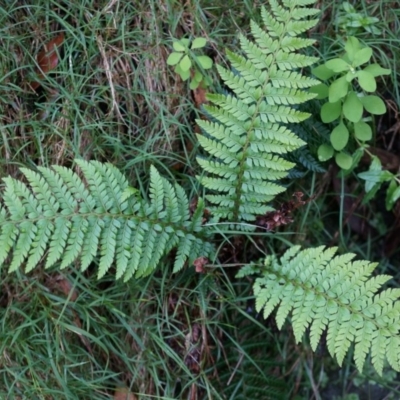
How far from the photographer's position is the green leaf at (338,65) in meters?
2.07

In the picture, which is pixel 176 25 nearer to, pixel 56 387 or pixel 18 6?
pixel 18 6

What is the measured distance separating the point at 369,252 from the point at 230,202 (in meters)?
0.89

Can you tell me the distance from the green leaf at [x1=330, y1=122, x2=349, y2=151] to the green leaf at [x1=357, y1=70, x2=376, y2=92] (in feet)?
0.55

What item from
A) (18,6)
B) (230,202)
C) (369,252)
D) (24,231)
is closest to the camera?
(24,231)

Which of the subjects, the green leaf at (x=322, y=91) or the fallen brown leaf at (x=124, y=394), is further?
the fallen brown leaf at (x=124, y=394)

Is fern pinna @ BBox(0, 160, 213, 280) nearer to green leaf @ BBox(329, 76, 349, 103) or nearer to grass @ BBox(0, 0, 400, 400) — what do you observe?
grass @ BBox(0, 0, 400, 400)

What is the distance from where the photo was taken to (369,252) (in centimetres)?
267

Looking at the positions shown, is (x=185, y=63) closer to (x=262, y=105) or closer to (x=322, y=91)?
(x=262, y=105)

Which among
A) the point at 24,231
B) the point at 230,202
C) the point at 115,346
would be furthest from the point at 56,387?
the point at 230,202

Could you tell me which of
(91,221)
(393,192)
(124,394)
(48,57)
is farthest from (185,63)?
(124,394)

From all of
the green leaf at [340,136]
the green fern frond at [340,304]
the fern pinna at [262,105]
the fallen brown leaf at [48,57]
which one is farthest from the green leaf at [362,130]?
the fallen brown leaf at [48,57]

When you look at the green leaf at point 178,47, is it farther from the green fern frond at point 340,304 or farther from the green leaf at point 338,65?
the green fern frond at point 340,304

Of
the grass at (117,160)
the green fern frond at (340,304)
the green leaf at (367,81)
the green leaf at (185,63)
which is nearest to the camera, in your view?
the green fern frond at (340,304)

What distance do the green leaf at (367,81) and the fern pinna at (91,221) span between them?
0.71 m
